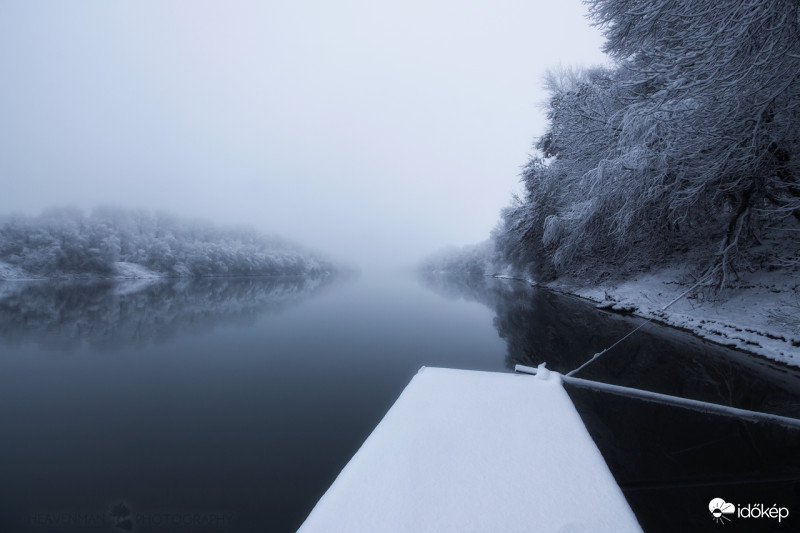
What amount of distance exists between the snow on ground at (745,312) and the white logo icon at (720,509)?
20.1 ft

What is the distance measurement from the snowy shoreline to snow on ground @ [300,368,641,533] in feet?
26.8

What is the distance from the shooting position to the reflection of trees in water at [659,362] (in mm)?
5048

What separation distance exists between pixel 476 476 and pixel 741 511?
300 cm

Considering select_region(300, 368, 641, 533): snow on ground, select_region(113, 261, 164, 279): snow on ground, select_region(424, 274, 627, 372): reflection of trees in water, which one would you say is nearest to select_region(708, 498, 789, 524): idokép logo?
select_region(300, 368, 641, 533): snow on ground

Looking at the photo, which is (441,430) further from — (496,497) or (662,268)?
(662,268)

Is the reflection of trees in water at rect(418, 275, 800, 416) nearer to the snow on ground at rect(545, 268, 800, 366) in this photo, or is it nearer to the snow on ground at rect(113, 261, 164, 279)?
the snow on ground at rect(545, 268, 800, 366)

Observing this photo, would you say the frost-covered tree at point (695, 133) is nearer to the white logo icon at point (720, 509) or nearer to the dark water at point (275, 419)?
the dark water at point (275, 419)

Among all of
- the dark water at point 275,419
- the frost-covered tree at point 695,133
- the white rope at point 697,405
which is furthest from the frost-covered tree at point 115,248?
the white rope at point 697,405

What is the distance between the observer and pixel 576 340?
871 cm

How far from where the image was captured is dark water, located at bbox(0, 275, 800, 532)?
3.01 meters

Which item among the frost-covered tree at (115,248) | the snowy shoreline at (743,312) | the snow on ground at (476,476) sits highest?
the frost-covered tree at (115,248)

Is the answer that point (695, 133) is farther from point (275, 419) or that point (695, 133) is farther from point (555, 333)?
point (275, 419)

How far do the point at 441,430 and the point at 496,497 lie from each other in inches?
27.8

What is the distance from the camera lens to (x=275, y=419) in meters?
4.87
